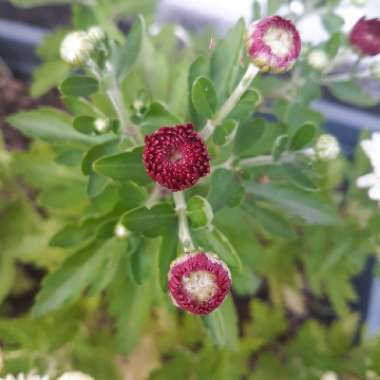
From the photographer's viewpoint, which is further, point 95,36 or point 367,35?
point 367,35

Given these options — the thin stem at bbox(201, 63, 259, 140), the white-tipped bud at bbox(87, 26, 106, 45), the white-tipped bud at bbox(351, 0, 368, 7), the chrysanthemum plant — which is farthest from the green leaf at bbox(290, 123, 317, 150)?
the white-tipped bud at bbox(351, 0, 368, 7)

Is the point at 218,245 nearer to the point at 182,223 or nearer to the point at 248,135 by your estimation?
the point at 182,223

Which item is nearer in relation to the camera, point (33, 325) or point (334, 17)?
point (334, 17)

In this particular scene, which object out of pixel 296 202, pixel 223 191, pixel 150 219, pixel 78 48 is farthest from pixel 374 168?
pixel 78 48

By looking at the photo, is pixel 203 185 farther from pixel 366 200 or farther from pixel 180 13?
pixel 180 13

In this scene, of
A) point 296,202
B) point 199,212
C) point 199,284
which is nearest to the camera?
point 199,284

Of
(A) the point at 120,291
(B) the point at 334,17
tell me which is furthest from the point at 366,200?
(A) the point at 120,291
